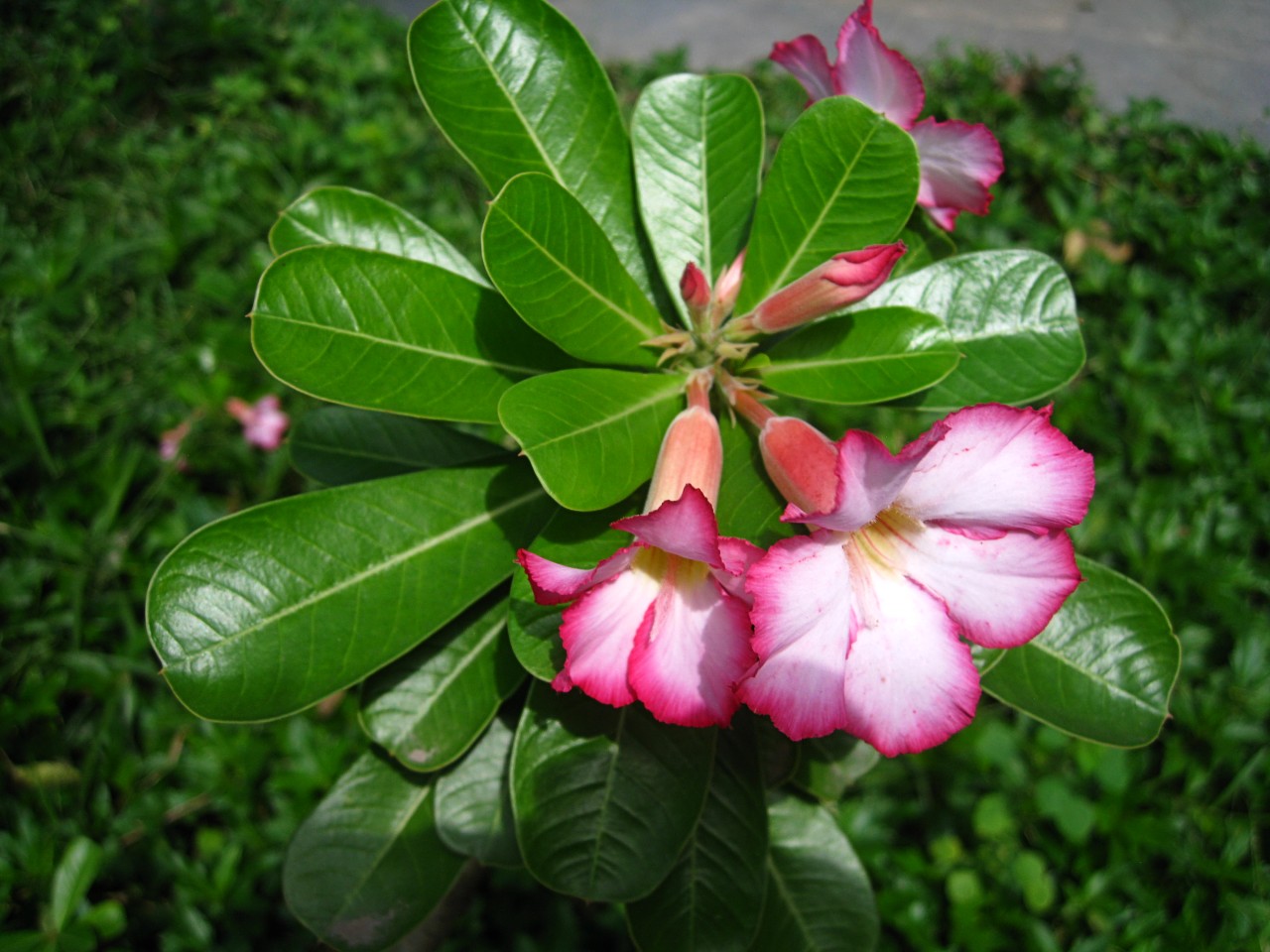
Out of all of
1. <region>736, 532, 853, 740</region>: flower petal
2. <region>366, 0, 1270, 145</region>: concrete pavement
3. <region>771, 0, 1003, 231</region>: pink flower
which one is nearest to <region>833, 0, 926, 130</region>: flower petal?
Answer: <region>771, 0, 1003, 231</region>: pink flower

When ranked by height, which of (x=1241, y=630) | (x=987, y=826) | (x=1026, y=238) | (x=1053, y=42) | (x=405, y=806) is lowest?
(x=987, y=826)

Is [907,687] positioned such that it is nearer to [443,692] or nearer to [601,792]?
[601,792]

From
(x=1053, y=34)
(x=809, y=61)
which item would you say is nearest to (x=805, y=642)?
(x=809, y=61)

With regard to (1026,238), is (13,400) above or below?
above

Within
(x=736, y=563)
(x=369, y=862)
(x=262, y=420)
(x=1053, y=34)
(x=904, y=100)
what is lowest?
(x=262, y=420)

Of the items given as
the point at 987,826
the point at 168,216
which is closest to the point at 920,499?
the point at 987,826

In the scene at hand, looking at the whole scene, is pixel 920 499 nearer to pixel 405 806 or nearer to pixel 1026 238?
pixel 405 806
